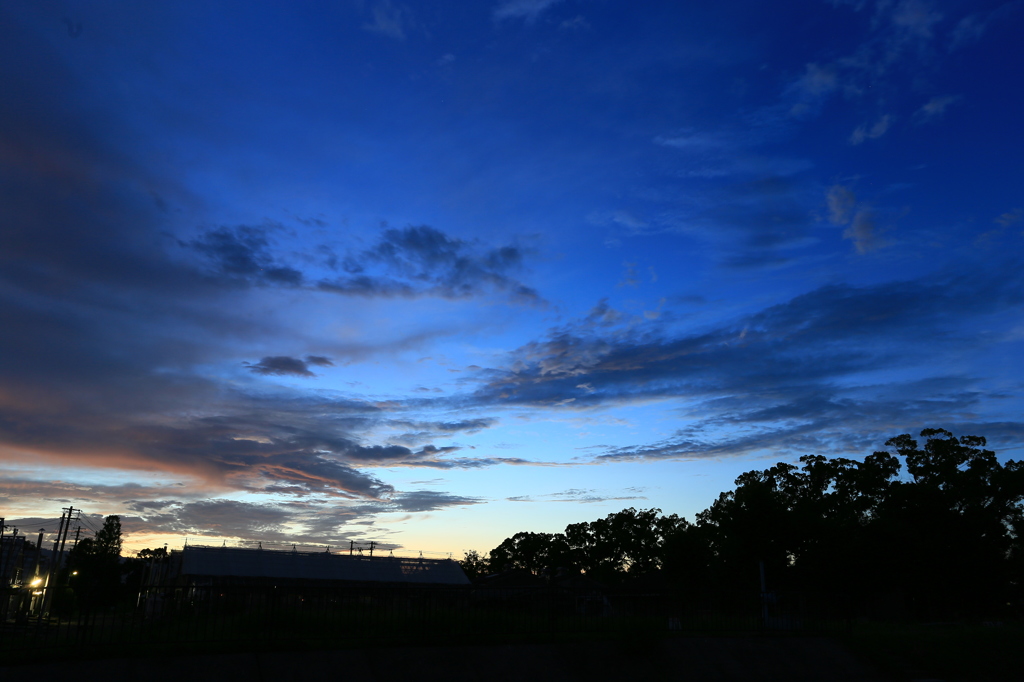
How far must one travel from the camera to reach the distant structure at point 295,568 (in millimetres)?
49844

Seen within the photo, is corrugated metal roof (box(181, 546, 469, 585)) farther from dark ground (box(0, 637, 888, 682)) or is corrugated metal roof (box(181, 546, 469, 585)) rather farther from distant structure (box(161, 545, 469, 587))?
dark ground (box(0, 637, 888, 682))

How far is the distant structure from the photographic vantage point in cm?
4984

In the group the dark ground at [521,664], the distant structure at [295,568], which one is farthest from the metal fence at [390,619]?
the distant structure at [295,568]

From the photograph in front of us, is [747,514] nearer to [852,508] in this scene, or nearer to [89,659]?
[852,508]

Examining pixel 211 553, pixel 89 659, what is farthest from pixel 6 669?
pixel 211 553

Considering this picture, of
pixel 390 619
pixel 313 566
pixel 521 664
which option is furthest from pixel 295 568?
pixel 521 664

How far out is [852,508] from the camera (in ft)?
217

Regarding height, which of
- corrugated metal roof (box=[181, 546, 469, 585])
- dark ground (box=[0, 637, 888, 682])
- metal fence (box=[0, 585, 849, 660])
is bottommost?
dark ground (box=[0, 637, 888, 682])

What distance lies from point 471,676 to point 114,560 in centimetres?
12190

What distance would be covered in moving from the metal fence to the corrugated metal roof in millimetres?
29596

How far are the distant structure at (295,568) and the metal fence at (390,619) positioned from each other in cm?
2889

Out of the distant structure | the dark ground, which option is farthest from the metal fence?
the distant structure

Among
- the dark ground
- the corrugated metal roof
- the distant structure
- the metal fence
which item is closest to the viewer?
the dark ground

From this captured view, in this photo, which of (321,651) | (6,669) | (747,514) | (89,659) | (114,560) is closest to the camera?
(6,669)
